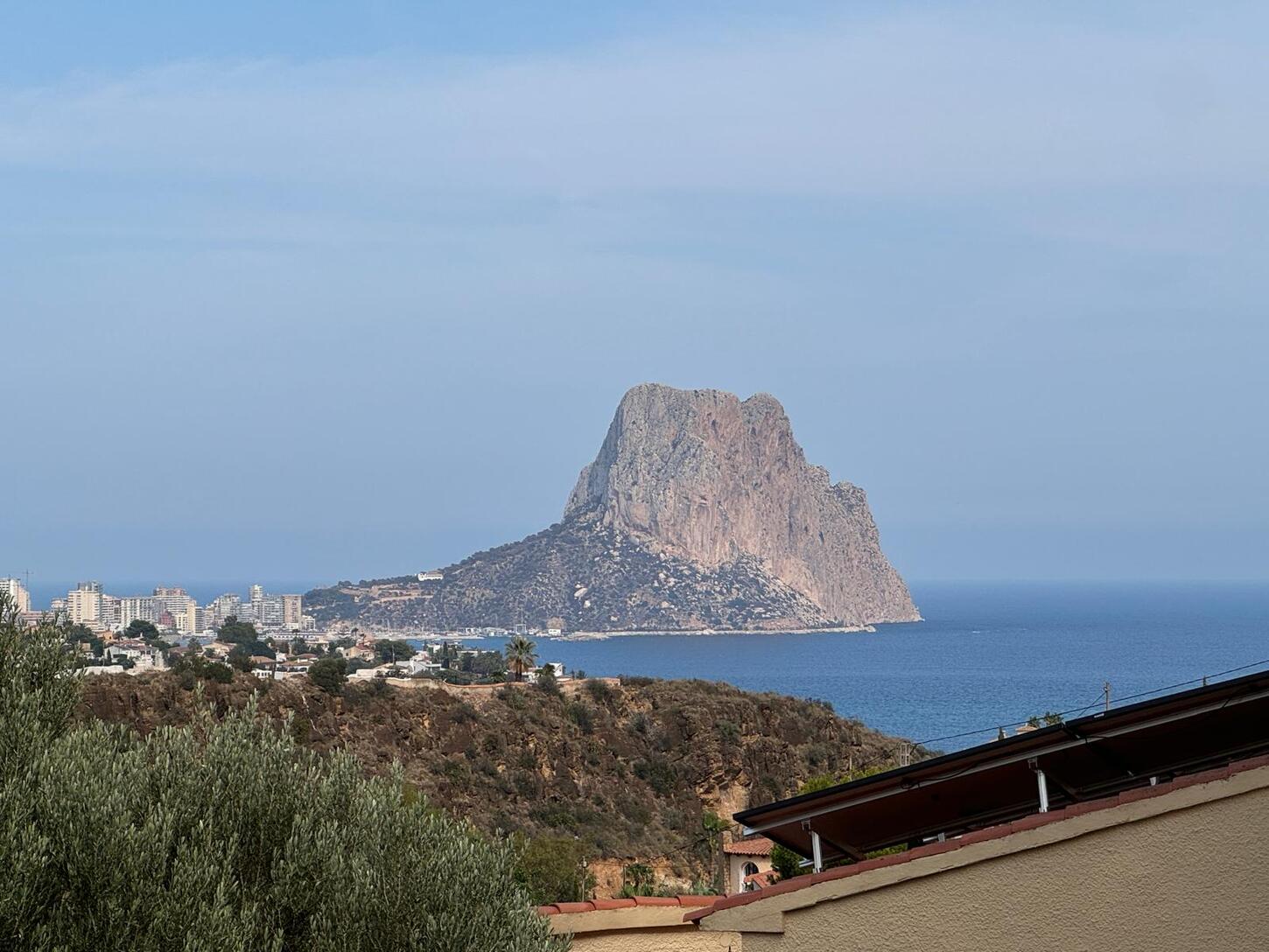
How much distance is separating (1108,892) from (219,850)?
4.50 m

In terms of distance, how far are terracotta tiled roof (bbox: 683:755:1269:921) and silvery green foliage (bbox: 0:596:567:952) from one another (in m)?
1.91

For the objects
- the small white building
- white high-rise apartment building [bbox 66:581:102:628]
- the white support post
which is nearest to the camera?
the white support post

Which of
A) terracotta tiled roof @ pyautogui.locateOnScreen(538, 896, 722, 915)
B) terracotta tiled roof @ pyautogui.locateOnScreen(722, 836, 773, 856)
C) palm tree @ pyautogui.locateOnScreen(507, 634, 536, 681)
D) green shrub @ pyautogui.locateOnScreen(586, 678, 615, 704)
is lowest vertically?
terracotta tiled roof @ pyautogui.locateOnScreen(722, 836, 773, 856)

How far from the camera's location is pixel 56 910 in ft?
22.0

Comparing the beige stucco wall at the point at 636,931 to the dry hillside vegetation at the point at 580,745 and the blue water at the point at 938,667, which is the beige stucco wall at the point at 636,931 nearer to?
the dry hillside vegetation at the point at 580,745

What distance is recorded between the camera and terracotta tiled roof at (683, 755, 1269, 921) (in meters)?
6.16

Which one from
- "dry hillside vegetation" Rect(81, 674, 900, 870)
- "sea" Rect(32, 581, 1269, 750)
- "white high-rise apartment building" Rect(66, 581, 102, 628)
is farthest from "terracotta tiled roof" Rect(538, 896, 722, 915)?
"white high-rise apartment building" Rect(66, 581, 102, 628)

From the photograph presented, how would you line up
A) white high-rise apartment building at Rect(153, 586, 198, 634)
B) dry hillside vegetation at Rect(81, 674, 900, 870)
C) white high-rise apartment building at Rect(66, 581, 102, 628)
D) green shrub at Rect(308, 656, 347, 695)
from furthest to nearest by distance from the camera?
white high-rise apartment building at Rect(153, 586, 198, 634) < white high-rise apartment building at Rect(66, 581, 102, 628) < green shrub at Rect(308, 656, 347, 695) < dry hillside vegetation at Rect(81, 674, 900, 870)

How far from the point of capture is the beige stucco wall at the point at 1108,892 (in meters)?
6.11

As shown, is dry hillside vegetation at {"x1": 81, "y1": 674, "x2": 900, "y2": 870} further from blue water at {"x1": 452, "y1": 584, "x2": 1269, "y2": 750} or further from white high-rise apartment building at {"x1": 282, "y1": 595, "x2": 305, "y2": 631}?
white high-rise apartment building at {"x1": 282, "y1": 595, "x2": 305, "y2": 631}

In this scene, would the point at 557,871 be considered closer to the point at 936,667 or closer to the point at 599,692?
the point at 599,692

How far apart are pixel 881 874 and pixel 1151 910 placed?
121 centimetres

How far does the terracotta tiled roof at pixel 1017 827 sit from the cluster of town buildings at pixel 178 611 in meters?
131

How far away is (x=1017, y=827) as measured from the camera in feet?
20.4
